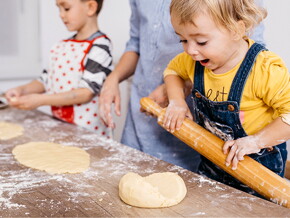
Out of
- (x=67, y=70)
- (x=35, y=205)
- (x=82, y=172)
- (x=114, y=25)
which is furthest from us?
(x=114, y=25)

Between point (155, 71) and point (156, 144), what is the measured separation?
286 mm

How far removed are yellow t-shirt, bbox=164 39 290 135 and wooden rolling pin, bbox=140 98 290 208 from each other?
0.37 ft

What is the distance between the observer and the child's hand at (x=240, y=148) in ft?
2.84

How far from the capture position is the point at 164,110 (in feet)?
3.53

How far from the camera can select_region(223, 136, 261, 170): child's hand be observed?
864 millimetres

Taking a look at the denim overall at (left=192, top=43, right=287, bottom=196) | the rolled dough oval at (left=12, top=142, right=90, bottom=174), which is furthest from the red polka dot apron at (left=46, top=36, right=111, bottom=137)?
the denim overall at (left=192, top=43, right=287, bottom=196)

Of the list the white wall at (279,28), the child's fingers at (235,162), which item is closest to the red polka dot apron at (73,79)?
the white wall at (279,28)

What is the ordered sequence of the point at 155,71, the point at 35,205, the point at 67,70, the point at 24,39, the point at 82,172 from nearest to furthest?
the point at 35,205, the point at 82,172, the point at 155,71, the point at 67,70, the point at 24,39

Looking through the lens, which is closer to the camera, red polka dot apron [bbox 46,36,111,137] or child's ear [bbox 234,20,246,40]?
child's ear [bbox 234,20,246,40]

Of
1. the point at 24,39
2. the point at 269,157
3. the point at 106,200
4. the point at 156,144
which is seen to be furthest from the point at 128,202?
the point at 24,39

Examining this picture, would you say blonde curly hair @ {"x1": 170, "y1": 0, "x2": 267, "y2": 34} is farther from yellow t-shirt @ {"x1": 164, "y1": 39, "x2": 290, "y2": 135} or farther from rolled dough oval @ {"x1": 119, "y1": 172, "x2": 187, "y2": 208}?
rolled dough oval @ {"x1": 119, "y1": 172, "x2": 187, "y2": 208}

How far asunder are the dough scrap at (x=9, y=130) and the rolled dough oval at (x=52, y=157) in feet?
0.44

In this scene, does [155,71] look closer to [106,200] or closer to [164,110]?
[164,110]

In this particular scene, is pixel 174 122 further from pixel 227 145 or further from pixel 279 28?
pixel 279 28
